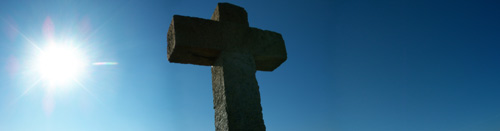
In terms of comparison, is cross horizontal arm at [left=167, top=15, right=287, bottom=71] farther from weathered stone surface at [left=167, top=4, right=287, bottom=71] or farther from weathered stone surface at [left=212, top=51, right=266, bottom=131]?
weathered stone surface at [left=212, top=51, right=266, bottom=131]

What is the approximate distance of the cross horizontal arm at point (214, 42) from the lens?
3.87 meters

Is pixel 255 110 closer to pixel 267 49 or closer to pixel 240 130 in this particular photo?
pixel 240 130

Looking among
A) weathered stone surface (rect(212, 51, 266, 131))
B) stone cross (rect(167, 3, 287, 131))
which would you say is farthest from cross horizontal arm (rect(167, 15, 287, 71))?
weathered stone surface (rect(212, 51, 266, 131))

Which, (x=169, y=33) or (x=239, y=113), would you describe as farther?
(x=169, y=33)

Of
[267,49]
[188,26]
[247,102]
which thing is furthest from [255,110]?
[188,26]

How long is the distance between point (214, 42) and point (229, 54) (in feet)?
0.87

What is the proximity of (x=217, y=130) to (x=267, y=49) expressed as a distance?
1463 millimetres

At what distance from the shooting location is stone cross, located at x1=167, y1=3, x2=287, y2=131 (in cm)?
363

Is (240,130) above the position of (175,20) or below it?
below

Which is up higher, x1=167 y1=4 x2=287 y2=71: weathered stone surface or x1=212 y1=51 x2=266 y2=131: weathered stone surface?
x1=167 y1=4 x2=287 y2=71: weathered stone surface

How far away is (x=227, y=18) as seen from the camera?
4.35 m

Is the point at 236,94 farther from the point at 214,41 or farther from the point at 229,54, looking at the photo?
the point at 214,41

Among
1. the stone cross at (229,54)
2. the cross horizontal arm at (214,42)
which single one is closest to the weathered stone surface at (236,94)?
the stone cross at (229,54)

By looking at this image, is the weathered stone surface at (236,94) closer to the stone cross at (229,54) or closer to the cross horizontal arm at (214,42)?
the stone cross at (229,54)
